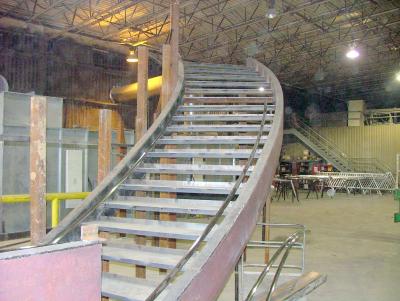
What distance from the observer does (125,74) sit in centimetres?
1703

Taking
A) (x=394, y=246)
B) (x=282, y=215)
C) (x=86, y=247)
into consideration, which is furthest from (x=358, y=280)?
(x=282, y=215)

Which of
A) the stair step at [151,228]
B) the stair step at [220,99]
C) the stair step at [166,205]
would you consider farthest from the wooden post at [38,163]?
the stair step at [220,99]

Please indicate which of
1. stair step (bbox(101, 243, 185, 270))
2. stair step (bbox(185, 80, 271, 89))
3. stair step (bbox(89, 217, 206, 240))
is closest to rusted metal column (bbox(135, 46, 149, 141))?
stair step (bbox(185, 80, 271, 89))

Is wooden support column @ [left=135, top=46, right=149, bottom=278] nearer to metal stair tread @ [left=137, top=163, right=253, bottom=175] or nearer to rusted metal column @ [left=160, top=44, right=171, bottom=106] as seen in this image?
rusted metal column @ [left=160, top=44, right=171, bottom=106]

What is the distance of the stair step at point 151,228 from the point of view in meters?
3.54

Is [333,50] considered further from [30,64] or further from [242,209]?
[242,209]

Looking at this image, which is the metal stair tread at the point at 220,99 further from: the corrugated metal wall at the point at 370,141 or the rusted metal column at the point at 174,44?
the corrugated metal wall at the point at 370,141

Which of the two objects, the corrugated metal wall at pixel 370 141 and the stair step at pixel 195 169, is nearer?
the stair step at pixel 195 169

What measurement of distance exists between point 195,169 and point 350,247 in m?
4.14

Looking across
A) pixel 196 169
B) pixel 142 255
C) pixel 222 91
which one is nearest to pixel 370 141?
pixel 222 91

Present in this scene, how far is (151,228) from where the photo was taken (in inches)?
148

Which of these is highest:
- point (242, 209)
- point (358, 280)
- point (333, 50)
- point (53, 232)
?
point (333, 50)

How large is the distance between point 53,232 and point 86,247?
163cm

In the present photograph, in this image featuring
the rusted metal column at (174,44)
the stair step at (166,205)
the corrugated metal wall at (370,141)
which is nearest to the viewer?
the stair step at (166,205)
